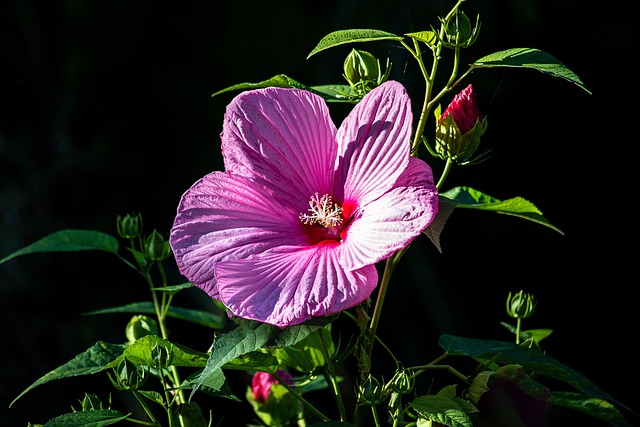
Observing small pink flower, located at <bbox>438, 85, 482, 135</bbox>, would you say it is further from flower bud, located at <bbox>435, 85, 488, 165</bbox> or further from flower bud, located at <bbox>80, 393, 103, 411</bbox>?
flower bud, located at <bbox>80, 393, 103, 411</bbox>

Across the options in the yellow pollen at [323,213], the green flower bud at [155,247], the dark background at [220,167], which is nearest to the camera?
the yellow pollen at [323,213]

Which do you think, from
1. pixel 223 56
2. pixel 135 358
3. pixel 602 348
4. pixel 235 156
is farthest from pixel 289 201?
pixel 602 348

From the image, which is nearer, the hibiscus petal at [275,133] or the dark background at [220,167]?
the hibiscus petal at [275,133]

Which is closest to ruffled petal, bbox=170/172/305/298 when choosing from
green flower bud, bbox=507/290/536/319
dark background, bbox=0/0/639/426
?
green flower bud, bbox=507/290/536/319

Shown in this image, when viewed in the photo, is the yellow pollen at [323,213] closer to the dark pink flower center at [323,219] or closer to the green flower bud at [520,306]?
the dark pink flower center at [323,219]

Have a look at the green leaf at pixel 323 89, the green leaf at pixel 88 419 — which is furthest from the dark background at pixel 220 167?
the green leaf at pixel 88 419

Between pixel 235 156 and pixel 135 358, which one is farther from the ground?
pixel 235 156

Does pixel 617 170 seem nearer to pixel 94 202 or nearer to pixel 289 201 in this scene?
pixel 94 202

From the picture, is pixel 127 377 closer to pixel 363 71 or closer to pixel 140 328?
pixel 140 328

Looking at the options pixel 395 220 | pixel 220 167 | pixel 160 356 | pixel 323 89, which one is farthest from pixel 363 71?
pixel 220 167
